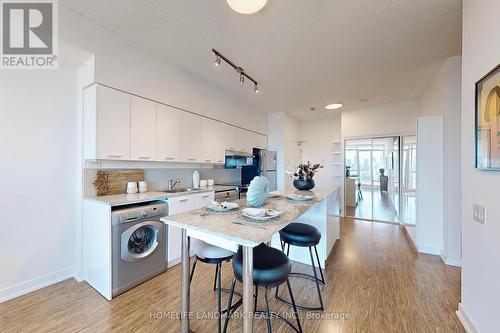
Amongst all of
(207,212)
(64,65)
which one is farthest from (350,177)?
(64,65)

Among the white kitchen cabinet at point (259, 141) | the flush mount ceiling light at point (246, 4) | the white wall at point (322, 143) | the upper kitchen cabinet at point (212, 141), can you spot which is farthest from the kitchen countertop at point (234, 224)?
the white wall at point (322, 143)

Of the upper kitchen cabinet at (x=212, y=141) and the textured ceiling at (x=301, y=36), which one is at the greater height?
the textured ceiling at (x=301, y=36)

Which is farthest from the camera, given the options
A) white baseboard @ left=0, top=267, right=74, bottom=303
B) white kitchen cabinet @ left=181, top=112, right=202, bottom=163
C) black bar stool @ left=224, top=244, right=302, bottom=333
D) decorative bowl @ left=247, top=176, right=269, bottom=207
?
white kitchen cabinet @ left=181, top=112, right=202, bottom=163

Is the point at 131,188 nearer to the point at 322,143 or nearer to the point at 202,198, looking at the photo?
the point at 202,198

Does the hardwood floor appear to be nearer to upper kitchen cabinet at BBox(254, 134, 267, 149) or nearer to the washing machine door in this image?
the washing machine door

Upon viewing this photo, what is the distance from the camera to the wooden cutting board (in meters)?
2.56

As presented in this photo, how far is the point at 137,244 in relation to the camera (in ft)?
7.42

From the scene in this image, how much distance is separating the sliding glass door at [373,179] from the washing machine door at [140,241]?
467 cm

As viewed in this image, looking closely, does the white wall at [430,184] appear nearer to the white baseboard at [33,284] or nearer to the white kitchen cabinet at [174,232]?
the white kitchen cabinet at [174,232]

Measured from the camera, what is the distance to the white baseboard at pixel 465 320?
1.55 meters

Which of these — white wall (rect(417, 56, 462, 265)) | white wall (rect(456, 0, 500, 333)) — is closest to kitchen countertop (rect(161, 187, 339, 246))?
white wall (rect(456, 0, 500, 333))

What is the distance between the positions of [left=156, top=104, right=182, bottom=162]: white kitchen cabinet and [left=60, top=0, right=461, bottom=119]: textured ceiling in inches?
27.7

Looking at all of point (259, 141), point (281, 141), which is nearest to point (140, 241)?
point (259, 141)

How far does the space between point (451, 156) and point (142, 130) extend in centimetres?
413
